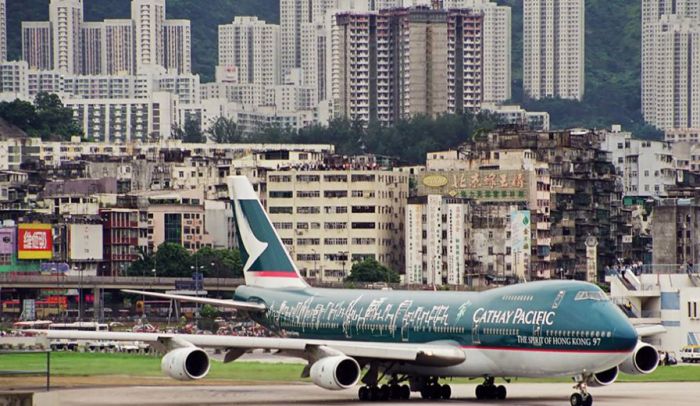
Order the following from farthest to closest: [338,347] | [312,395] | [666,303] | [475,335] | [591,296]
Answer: [666,303], [312,395], [338,347], [475,335], [591,296]

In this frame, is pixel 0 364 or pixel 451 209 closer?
pixel 0 364

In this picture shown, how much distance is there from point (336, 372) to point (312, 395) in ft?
20.4

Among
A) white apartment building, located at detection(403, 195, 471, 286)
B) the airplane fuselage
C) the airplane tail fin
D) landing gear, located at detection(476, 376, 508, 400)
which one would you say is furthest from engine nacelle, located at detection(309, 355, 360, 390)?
white apartment building, located at detection(403, 195, 471, 286)

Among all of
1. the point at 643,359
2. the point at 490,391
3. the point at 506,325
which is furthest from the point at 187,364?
the point at 643,359

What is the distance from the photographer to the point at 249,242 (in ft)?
248

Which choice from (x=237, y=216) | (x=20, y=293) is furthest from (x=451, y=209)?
(x=237, y=216)

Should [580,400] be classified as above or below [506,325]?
below

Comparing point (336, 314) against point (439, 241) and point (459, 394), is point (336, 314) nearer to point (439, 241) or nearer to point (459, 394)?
point (459, 394)

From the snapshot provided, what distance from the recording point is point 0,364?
2153 inches

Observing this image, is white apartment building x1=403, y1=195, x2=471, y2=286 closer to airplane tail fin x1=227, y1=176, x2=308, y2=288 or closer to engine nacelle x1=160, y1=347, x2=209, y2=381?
airplane tail fin x1=227, y1=176, x2=308, y2=288

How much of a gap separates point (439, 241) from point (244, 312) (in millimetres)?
123213

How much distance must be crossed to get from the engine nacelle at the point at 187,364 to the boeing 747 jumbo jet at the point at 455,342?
29mm

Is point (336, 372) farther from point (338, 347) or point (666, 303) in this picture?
point (666, 303)

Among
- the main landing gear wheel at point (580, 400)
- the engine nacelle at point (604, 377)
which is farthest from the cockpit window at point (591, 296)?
the engine nacelle at point (604, 377)
